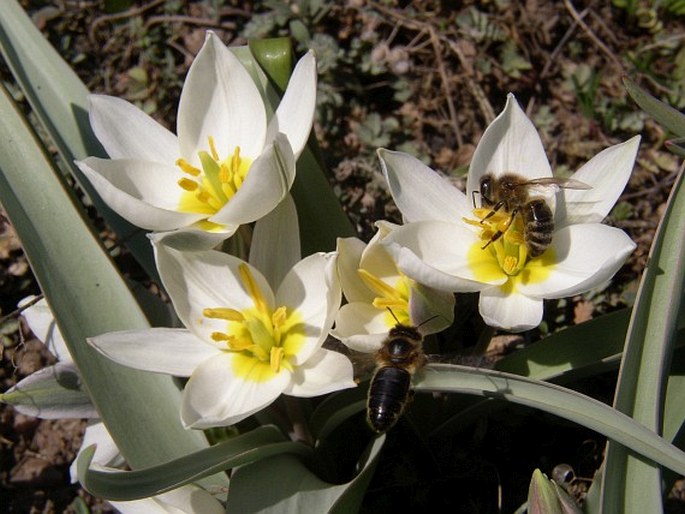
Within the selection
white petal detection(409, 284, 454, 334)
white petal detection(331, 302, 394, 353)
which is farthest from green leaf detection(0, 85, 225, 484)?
white petal detection(409, 284, 454, 334)

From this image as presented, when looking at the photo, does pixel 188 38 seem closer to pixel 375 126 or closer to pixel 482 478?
pixel 375 126

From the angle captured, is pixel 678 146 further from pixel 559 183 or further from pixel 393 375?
pixel 393 375

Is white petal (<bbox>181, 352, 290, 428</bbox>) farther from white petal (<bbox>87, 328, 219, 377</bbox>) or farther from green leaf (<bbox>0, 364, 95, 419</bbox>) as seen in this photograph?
green leaf (<bbox>0, 364, 95, 419</bbox>)

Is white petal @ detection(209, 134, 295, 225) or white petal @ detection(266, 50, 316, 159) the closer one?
white petal @ detection(209, 134, 295, 225)

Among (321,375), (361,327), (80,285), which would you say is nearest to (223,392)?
(321,375)

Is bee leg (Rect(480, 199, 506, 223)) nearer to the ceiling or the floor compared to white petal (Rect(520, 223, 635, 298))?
nearer to the ceiling

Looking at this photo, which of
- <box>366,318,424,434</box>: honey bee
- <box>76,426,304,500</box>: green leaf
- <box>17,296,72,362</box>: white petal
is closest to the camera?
<box>76,426,304,500</box>: green leaf

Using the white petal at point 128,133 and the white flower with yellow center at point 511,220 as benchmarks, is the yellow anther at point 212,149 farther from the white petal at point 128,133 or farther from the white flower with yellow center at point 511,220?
the white flower with yellow center at point 511,220
